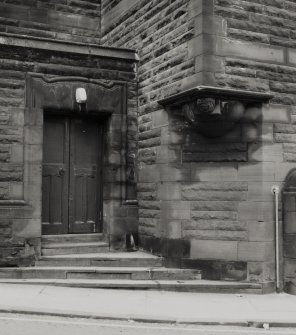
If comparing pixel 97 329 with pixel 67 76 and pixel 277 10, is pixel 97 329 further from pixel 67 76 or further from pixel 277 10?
pixel 277 10

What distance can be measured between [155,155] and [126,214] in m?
1.44

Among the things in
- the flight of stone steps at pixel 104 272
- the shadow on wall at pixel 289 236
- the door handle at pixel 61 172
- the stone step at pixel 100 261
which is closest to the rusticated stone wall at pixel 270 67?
the shadow on wall at pixel 289 236

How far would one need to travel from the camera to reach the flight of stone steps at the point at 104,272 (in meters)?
8.70

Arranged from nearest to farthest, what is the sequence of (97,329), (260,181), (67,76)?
(97,329) → (260,181) → (67,76)

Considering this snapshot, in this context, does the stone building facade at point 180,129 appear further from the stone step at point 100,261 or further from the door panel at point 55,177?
the door panel at point 55,177

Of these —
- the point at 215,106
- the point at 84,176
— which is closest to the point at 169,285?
the point at 84,176

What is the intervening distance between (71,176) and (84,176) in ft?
0.93

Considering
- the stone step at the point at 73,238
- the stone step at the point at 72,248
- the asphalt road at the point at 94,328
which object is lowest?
the asphalt road at the point at 94,328

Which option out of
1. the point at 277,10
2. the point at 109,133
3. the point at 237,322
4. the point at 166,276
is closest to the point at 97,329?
the point at 237,322

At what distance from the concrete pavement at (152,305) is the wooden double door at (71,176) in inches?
77.2

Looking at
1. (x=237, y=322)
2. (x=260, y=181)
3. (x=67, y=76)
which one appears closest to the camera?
(x=237, y=322)

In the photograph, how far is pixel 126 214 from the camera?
1044cm

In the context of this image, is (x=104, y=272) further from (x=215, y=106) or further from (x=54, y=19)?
(x=54, y=19)

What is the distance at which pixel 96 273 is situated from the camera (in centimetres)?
905
